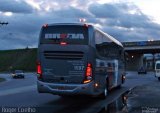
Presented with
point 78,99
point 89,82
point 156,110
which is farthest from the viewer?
point 78,99

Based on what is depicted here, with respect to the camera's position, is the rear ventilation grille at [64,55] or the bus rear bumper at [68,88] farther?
the rear ventilation grille at [64,55]

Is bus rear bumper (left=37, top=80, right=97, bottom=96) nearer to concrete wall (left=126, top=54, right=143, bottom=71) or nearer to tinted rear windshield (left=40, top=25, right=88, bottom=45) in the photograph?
tinted rear windshield (left=40, top=25, right=88, bottom=45)

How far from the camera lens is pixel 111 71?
24.6 m

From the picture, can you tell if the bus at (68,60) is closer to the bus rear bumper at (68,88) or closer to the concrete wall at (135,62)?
the bus rear bumper at (68,88)

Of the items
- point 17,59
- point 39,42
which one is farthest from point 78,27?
point 17,59

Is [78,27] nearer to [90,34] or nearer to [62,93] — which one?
[90,34]

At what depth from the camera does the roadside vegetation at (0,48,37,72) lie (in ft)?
510

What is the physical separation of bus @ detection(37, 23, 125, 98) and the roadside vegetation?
132 m

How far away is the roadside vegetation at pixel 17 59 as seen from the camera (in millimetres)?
155500

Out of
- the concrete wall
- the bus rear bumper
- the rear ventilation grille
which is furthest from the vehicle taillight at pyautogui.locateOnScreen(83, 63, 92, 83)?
the concrete wall

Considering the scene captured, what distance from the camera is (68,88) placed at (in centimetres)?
1875

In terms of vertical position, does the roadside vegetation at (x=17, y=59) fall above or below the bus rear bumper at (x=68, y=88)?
above

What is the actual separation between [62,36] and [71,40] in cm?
43

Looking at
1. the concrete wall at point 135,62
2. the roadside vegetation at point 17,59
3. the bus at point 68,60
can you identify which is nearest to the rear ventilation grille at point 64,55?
the bus at point 68,60
